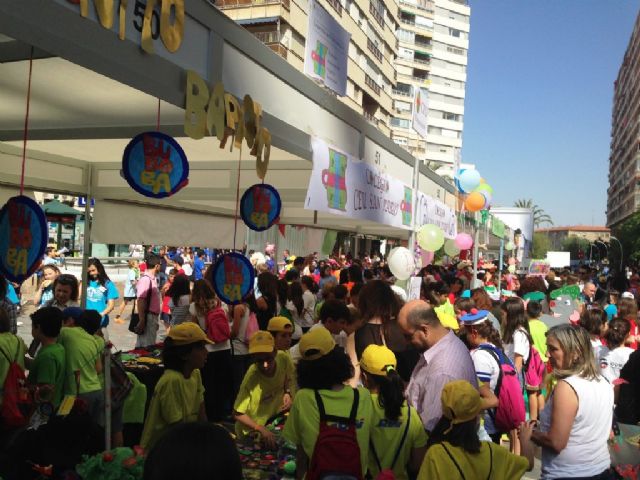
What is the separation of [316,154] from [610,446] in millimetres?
3324

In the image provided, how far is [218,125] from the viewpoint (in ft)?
12.2

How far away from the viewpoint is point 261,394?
151 inches

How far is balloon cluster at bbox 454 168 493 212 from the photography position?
41.9 ft

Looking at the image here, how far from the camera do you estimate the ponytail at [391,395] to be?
2744mm

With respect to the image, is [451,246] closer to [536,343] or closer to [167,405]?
[536,343]

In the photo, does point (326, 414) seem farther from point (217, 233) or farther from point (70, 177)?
point (217, 233)

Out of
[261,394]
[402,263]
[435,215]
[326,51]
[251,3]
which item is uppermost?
[251,3]

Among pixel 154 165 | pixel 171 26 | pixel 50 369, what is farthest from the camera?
pixel 50 369

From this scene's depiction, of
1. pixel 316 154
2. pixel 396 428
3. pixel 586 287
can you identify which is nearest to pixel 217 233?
pixel 316 154

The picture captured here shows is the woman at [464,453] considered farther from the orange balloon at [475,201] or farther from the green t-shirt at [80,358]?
the orange balloon at [475,201]

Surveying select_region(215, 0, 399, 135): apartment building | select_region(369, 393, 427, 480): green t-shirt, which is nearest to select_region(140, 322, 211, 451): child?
select_region(369, 393, 427, 480): green t-shirt

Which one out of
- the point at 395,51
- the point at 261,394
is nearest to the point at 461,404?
the point at 261,394

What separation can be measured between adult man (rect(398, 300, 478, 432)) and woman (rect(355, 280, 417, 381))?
0.87 metres

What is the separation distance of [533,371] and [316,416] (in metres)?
4.21
